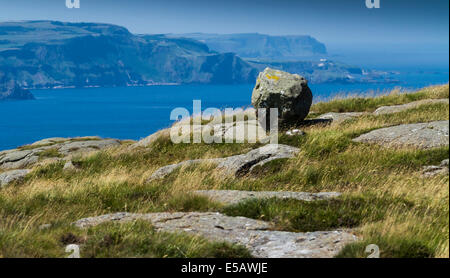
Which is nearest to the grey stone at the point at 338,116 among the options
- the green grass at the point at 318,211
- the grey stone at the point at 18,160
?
the green grass at the point at 318,211

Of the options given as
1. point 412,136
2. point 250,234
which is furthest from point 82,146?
point 250,234

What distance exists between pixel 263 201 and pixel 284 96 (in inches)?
559

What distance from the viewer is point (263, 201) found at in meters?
10.1

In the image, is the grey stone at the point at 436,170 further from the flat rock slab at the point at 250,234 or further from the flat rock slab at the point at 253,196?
the flat rock slab at the point at 250,234

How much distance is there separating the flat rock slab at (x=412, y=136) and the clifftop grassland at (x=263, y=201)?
2.52 ft

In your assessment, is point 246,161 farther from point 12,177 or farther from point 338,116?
point 12,177

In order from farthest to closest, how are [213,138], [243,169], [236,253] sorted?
1. [213,138]
2. [243,169]
3. [236,253]

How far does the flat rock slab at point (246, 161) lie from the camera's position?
52.6 feet

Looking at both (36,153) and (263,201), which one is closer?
(263,201)

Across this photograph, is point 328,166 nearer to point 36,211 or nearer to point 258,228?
point 258,228

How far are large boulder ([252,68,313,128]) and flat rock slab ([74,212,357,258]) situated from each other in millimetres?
14852
